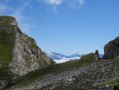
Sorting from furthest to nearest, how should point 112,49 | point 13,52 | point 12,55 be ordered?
point 13,52 → point 12,55 → point 112,49

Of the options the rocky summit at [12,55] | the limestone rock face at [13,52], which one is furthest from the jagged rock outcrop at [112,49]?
the limestone rock face at [13,52]

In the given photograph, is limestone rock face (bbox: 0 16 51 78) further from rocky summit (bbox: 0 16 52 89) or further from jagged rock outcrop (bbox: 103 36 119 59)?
jagged rock outcrop (bbox: 103 36 119 59)

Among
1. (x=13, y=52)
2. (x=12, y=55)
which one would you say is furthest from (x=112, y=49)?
(x=13, y=52)

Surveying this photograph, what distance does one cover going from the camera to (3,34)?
187750mm

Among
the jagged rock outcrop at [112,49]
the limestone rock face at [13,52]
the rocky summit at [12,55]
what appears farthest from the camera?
the limestone rock face at [13,52]

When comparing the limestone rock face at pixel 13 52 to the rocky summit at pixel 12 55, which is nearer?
the rocky summit at pixel 12 55

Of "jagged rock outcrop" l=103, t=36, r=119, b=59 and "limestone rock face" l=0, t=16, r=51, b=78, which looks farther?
"limestone rock face" l=0, t=16, r=51, b=78

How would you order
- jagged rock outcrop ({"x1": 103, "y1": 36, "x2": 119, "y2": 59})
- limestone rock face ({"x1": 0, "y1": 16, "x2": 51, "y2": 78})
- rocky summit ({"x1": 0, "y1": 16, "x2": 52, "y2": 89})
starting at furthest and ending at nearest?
limestone rock face ({"x1": 0, "y1": 16, "x2": 51, "y2": 78}) < rocky summit ({"x1": 0, "y1": 16, "x2": 52, "y2": 89}) < jagged rock outcrop ({"x1": 103, "y1": 36, "x2": 119, "y2": 59})

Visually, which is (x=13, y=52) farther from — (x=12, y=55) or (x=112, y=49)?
(x=112, y=49)

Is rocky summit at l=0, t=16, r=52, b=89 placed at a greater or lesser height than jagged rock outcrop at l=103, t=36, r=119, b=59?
greater

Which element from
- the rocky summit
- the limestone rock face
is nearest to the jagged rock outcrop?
the rocky summit

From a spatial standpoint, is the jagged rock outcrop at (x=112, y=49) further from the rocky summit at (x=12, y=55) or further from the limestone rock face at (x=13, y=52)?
the limestone rock face at (x=13, y=52)

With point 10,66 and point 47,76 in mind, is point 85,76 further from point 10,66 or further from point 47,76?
point 10,66

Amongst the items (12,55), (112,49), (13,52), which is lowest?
(112,49)
